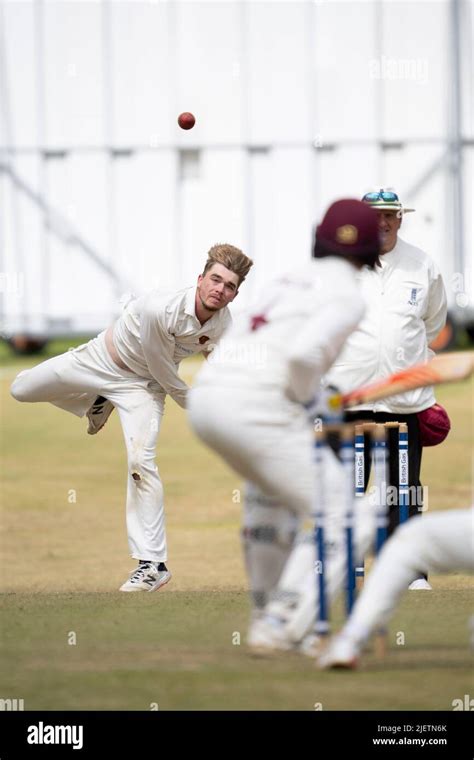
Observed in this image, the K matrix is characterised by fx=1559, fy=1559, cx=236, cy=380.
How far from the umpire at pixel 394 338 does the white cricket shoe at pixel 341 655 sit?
2804 millimetres

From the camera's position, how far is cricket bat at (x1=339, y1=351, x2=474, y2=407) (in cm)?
531

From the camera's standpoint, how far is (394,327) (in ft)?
25.7

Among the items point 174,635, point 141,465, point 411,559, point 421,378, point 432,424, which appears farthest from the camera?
point 141,465

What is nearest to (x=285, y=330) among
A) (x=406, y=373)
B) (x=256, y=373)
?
(x=256, y=373)

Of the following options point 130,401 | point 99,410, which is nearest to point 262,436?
point 130,401

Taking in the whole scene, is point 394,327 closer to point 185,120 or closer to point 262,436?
point 185,120

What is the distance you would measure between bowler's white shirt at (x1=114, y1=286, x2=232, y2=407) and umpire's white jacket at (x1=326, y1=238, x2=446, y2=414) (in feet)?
2.46

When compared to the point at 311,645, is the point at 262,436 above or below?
above

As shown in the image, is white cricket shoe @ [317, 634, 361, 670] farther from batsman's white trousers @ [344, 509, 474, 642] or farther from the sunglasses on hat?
the sunglasses on hat

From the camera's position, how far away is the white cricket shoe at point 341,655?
4.83 metres

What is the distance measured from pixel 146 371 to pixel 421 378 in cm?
319

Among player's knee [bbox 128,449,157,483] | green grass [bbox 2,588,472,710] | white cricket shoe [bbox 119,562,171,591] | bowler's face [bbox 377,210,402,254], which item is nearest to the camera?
green grass [bbox 2,588,472,710]

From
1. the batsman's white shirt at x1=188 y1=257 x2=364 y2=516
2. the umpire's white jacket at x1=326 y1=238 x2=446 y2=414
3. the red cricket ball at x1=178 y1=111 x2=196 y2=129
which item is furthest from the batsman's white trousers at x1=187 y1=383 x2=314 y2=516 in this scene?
the red cricket ball at x1=178 y1=111 x2=196 y2=129
